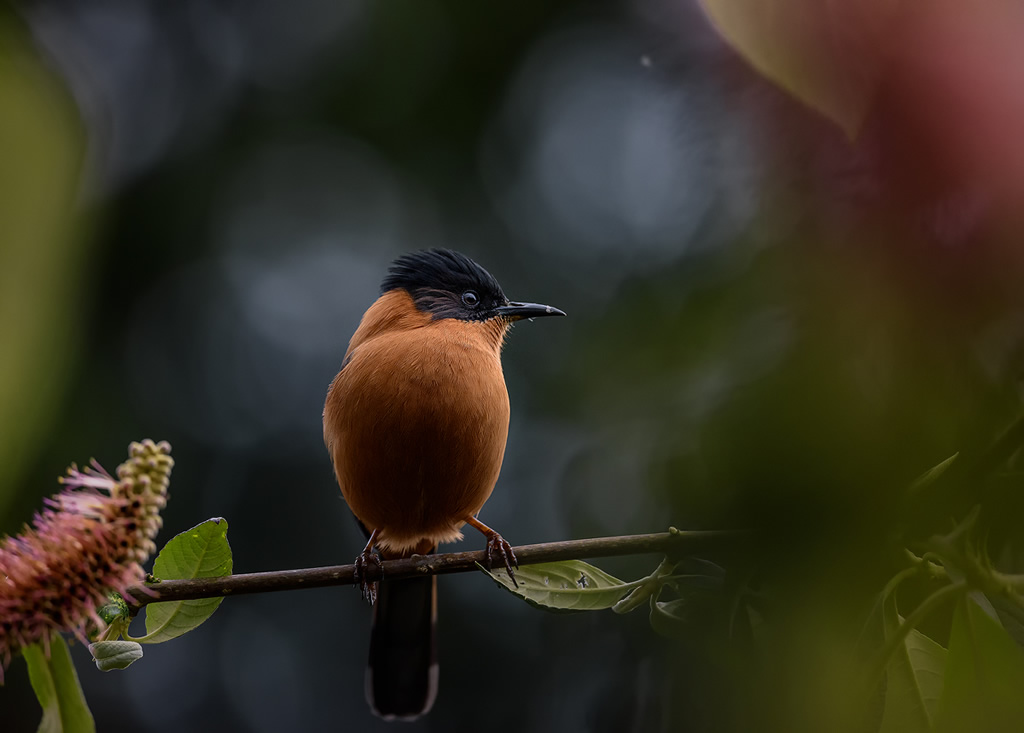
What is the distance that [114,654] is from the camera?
1804 mm

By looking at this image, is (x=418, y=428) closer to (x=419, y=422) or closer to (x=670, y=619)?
(x=419, y=422)

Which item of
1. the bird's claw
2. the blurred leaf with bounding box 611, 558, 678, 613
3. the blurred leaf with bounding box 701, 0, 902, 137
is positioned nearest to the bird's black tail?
the bird's claw

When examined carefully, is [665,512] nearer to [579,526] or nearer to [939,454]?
[939,454]

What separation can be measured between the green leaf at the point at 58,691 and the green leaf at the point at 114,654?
0.34 ft

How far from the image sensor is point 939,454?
69 centimetres

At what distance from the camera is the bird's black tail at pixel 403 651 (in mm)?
4277

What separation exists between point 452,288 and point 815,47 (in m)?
3.64

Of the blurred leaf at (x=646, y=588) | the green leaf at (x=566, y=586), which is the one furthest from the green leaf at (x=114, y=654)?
the blurred leaf at (x=646, y=588)

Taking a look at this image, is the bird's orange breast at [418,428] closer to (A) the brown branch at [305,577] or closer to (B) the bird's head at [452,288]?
(B) the bird's head at [452,288]

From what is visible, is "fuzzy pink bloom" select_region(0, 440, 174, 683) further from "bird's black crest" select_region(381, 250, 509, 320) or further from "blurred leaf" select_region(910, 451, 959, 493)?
"bird's black crest" select_region(381, 250, 509, 320)

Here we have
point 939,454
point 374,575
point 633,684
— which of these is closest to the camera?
point 939,454

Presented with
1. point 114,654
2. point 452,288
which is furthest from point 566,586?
point 452,288

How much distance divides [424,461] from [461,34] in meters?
4.44

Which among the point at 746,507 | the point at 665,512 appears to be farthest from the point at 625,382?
the point at 746,507
